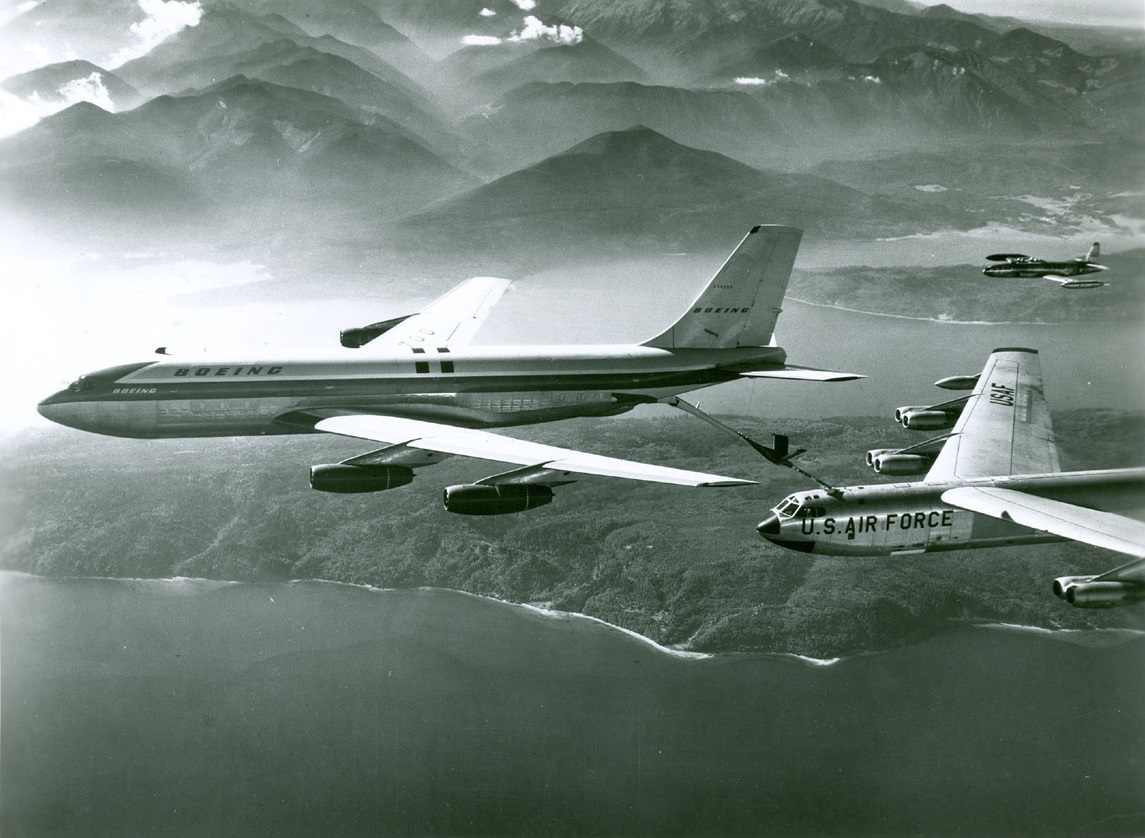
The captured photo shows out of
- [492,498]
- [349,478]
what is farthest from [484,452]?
[349,478]

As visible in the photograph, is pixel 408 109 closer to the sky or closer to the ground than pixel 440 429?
closer to the sky

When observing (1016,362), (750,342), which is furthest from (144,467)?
(1016,362)

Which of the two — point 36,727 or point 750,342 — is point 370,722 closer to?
point 36,727

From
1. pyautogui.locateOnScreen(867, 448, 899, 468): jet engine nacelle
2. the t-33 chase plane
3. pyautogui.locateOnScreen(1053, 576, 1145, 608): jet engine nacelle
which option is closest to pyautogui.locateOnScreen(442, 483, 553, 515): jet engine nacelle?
the t-33 chase plane

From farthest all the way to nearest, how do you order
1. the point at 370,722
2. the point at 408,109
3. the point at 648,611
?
1. the point at 408,109
2. the point at 648,611
3. the point at 370,722

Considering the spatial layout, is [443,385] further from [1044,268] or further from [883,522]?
[1044,268]
